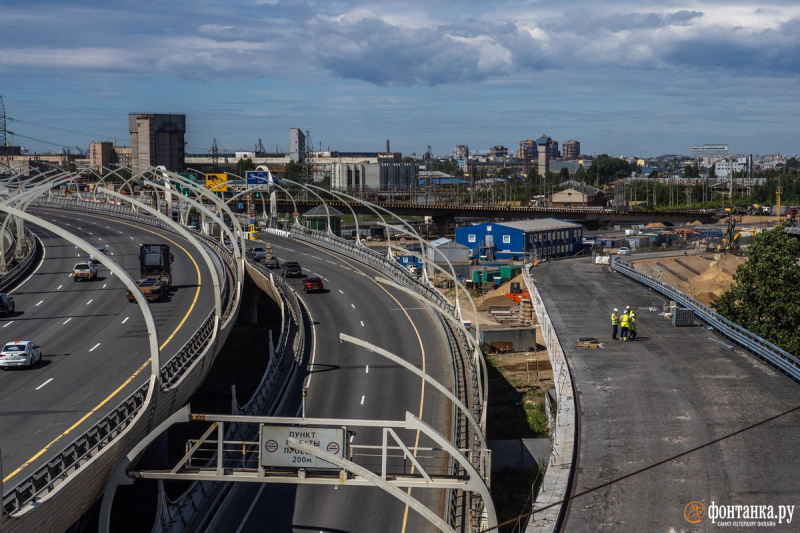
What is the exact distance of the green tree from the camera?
4494 cm

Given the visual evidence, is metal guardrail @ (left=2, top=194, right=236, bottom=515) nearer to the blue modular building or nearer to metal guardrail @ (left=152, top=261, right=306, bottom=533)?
metal guardrail @ (left=152, top=261, right=306, bottom=533)

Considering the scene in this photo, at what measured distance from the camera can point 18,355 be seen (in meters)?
35.6

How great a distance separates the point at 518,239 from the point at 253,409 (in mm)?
76853

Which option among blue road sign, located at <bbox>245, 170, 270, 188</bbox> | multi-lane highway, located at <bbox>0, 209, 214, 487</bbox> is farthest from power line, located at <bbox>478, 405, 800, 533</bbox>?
blue road sign, located at <bbox>245, 170, 270, 188</bbox>

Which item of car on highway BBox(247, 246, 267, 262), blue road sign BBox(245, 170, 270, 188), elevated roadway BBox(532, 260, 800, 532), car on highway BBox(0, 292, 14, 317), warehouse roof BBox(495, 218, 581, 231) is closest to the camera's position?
elevated roadway BBox(532, 260, 800, 532)

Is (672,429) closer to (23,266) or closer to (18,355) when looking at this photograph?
(18,355)

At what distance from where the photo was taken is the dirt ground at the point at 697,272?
73125 mm

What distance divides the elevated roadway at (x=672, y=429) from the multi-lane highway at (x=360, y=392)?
5.50m

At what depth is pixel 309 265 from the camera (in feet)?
265

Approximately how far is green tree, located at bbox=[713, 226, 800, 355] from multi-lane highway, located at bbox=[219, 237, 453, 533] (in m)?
15.5

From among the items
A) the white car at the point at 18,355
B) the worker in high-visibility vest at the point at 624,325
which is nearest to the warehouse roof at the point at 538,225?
the worker in high-visibility vest at the point at 624,325

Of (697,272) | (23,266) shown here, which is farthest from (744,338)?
(697,272)

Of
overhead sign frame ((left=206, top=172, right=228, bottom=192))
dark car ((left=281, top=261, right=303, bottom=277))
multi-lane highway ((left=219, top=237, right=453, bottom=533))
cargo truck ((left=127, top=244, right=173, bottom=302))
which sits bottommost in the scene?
multi-lane highway ((left=219, top=237, right=453, bottom=533))

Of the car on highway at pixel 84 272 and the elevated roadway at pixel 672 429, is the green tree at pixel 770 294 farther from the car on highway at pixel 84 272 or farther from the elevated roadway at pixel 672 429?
the car on highway at pixel 84 272
